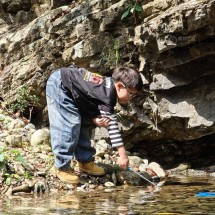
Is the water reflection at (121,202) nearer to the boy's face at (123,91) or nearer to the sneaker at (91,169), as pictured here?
the sneaker at (91,169)

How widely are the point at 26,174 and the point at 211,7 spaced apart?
2.69m

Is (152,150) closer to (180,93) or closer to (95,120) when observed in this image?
(180,93)

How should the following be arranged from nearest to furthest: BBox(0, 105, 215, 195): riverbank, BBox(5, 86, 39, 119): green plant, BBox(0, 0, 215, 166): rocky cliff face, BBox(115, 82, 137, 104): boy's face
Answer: BBox(115, 82, 137, 104): boy's face, BBox(0, 105, 215, 195): riverbank, BBox(0, 0, 215, 166): rocky cliff face, BBox(5, 86, 39, 119): green plant

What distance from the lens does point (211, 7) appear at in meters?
4.66

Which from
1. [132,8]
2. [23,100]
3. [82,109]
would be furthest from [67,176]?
[23,100]

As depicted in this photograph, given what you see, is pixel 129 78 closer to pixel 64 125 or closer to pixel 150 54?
pixel 64 125

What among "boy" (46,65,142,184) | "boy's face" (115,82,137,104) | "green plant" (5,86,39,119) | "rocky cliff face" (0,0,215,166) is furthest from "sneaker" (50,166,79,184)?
"green plant" (5,86,39,119)

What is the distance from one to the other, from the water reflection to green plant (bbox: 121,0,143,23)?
2.44 m

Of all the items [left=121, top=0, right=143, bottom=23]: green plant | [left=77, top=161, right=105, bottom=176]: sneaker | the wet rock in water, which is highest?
[left=121, top=0, right=143, bottom=23]: green plant

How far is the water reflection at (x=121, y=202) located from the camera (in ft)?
9.64

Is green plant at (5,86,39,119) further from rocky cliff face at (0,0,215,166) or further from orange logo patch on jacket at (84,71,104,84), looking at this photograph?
orange logo patch on jacket at (84,71,104,84)

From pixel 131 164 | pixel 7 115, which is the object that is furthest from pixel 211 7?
pixel 7 115

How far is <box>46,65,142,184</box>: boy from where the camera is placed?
3936 millimetres

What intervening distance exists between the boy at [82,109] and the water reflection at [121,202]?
355mm
